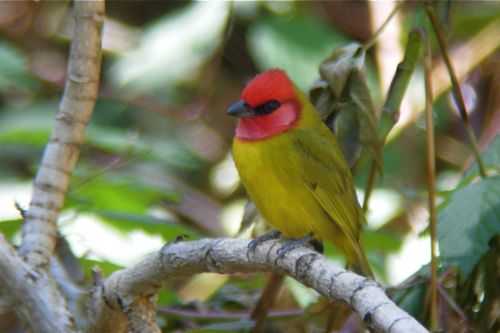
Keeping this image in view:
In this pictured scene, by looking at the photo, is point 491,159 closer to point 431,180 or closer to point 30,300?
point 431,180

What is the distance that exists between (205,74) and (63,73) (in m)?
0.96

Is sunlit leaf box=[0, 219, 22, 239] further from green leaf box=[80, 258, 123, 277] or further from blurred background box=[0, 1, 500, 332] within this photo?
green leaf box=[80, 258, 123, 277]

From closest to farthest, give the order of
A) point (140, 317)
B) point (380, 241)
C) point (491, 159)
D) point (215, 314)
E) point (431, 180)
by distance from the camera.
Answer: point (140, 317)
point (431, 180)
point (491, 159)
point (215, 314)
point (380, 241)

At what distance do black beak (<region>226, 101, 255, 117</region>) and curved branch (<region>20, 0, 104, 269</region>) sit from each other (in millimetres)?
581

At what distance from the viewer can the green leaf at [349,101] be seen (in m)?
2.70

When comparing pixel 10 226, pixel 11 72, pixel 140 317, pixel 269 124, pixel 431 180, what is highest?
pixel 11 72

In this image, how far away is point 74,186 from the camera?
320cm

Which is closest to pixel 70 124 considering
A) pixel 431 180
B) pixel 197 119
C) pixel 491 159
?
pixel 431 180

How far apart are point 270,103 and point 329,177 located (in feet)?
1.09

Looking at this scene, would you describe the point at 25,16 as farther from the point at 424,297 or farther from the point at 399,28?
the point at 424,297

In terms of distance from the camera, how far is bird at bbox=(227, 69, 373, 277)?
113 inches

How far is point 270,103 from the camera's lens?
3.12 meters

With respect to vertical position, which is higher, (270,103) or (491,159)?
(270,103)

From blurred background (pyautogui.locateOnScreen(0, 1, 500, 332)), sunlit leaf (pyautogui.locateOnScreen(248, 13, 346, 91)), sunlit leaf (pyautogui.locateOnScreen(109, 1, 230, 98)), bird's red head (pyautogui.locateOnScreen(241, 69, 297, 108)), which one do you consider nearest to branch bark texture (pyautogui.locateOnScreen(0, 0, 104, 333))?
blurred background (pyautogui.locateOnScreen(0, 1, 500, 332))
